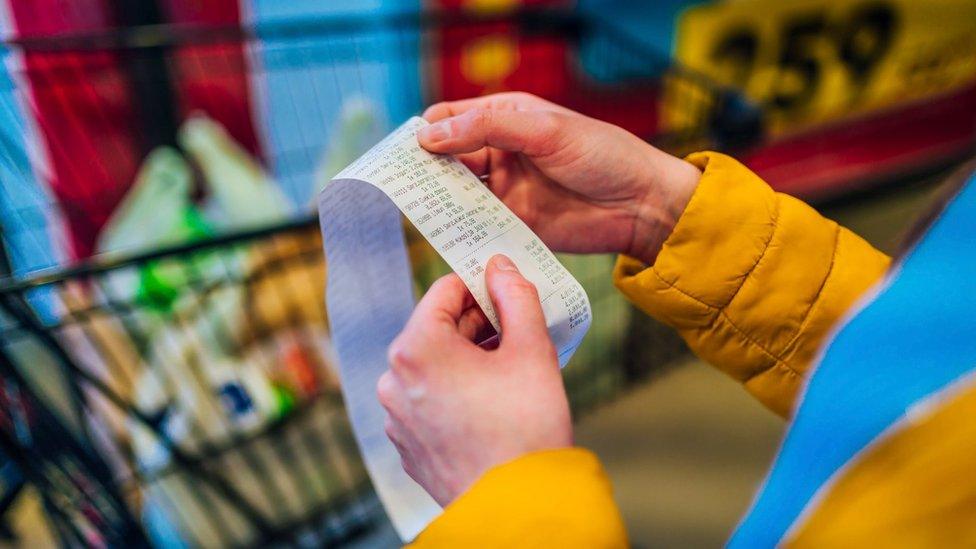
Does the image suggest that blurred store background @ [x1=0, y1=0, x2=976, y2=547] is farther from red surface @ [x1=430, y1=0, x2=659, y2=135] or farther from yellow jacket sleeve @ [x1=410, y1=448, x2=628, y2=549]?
yellow jacket sleeve @ [x1=410, y1=448, x2=628, y2=549]

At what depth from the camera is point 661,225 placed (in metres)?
0.63

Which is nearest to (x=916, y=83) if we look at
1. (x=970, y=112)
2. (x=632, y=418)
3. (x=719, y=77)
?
(x=970, y=112)

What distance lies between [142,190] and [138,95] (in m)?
0.31

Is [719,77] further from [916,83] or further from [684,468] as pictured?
[684,468]

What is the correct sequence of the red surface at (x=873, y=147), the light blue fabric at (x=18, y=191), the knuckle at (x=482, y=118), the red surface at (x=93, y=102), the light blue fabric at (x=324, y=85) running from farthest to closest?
the red surface at (x=873, y=147)
the light blue fabric at (x=324, y=85)
the red surface at (x=93, y=102)
the light blue fabric at (x=18, y=191)
the knuckle at (x=482, y=118)

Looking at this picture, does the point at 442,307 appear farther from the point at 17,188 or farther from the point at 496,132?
the point at 17,188

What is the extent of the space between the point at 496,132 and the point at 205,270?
0.93 meters

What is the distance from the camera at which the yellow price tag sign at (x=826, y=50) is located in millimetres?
2076

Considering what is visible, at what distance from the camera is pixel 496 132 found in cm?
54

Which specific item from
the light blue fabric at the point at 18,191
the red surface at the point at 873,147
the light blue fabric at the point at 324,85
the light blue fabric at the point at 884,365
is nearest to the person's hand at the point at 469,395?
the light blue fabric at the point at 884,365

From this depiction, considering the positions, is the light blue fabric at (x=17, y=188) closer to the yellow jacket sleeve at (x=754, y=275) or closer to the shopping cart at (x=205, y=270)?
the shopping cart at (x=205, y=270)

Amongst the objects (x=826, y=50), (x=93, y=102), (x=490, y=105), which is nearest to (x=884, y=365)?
(x=490, y=105)

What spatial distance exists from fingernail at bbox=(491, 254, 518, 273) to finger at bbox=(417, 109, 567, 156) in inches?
4.8

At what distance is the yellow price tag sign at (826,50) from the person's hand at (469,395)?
189cm
